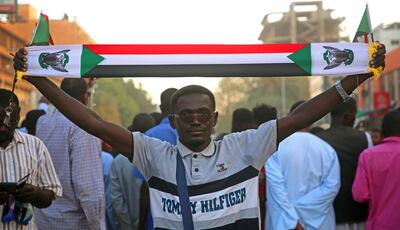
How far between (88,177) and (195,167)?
61.2 inches

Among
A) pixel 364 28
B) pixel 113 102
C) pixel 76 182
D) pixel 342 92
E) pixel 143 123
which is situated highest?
pixel 364 28

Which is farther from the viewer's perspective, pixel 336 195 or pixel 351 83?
pixel 336 195

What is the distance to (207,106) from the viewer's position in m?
3.39

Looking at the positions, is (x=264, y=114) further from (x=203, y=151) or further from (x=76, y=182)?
(x=203, y=151)

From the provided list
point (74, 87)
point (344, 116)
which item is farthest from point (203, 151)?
point (344, 116)

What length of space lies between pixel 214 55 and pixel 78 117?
831 millimetres

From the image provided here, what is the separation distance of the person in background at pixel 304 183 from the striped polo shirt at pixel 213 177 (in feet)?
6.33

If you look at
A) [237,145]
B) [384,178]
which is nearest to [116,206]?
[384,178]

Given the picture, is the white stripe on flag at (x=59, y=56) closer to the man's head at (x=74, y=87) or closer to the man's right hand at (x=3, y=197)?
the man's right hand at (x=3, y=197)

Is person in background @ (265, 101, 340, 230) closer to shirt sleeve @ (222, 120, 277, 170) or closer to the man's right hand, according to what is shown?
shirt sleeve @ (222, 120, 277, 170)

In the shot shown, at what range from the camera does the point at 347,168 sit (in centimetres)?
567

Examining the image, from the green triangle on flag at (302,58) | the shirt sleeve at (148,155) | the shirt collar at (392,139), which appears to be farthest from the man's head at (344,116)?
the shirt sleeve at (148,155)

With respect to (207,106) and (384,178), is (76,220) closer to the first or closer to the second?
(207,106)

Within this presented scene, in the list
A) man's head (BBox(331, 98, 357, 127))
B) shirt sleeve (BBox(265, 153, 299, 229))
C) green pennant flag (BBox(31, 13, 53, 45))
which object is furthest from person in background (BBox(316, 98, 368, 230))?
green pennant flag (BBox(31, 13, 53, 45))
